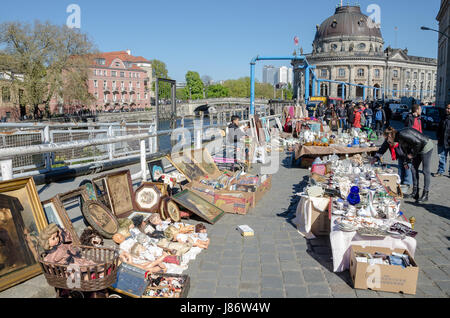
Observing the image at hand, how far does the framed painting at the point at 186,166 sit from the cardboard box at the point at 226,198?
48cm

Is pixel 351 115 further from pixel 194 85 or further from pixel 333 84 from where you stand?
pixel 194 85

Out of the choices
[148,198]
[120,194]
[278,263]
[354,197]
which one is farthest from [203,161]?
[278,263]

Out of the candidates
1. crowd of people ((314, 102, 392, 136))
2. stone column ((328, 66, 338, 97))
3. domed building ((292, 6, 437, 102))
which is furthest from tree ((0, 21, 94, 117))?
stone column ((328, 66, 338, 97))

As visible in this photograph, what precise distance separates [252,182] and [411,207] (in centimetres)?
294

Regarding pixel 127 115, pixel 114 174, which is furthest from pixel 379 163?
pixel 127 115

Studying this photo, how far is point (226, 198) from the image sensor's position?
6.32 m

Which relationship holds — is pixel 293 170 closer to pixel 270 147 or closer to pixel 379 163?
pixel 379 163

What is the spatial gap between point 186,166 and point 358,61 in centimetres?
10144

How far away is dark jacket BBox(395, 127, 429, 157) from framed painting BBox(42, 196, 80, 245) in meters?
5.74

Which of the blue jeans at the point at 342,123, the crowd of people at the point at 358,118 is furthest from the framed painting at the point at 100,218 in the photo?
the blue jeans at the point at 342,123

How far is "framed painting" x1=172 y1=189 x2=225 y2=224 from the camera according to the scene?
5.72 metres

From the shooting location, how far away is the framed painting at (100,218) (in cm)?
454

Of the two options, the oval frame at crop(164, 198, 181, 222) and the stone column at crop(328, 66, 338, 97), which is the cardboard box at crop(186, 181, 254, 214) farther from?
the stone column at crop(328, 66, 338, 97)
